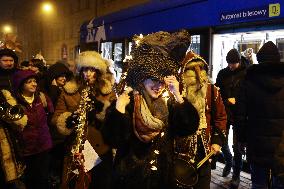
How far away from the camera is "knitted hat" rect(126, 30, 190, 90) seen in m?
3.35

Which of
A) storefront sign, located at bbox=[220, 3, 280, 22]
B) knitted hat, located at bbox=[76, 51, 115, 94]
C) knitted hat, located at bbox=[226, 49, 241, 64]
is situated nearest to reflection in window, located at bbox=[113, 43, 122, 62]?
storefront sign, located at bbox=[220, 3, 280, 22]

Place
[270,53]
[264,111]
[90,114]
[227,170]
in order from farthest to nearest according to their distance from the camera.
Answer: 1. [227,170]
2. [270,53]
3. [264,111]
4. [90,114]

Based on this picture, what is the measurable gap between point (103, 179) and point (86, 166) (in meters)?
A: 0.34

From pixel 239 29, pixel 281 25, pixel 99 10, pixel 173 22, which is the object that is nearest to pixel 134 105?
pixel 281 25

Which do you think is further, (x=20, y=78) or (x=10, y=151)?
(x=20, y=78)

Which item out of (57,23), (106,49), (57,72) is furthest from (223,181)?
(57,23)

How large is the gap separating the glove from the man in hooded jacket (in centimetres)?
205

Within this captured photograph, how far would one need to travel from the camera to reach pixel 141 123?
3285 mm

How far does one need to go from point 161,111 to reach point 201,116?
1.36 meters

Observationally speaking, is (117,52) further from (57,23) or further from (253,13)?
(57,23)

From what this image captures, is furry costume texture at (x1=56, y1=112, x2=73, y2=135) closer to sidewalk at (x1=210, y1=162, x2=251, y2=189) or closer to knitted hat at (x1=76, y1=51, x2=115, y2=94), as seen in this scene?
knitted hat at (x1=76, y1=51, x2=115, y2=94)

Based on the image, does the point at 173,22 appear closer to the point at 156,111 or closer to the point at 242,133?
the point at 242,133

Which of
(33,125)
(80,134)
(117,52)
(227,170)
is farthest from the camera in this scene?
(117,52)

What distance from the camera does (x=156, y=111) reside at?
337 cm
